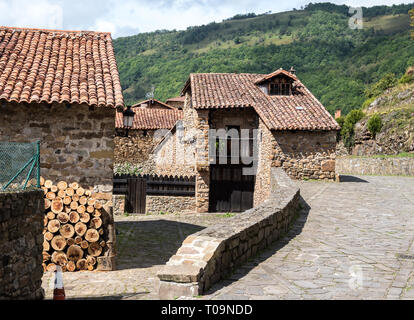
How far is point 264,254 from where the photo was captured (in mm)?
6914

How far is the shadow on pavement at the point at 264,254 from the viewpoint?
5.34 metres

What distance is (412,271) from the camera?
5863 mm

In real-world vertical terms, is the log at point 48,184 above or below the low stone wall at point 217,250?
above

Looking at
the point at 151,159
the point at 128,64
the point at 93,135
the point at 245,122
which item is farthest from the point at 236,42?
the point at 93,135

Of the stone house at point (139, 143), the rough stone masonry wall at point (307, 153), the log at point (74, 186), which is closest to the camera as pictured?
the log at point (74, 186)

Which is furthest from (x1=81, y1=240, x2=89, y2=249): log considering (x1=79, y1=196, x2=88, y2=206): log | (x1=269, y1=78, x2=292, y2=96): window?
(x1=269, y1=78, x2=292, y2=96): window

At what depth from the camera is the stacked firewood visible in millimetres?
8484

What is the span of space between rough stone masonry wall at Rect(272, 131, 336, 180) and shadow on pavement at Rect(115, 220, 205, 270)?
5578mm

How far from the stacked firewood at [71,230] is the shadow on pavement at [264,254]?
3.65 metres

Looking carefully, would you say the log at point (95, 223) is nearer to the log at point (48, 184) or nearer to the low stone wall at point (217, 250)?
the log at point (48, 184)

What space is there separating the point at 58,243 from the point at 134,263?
6.02 feet

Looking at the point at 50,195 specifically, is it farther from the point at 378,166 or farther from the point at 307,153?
the point at 378,166

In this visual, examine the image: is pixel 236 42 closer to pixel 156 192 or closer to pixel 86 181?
pixel 156 192

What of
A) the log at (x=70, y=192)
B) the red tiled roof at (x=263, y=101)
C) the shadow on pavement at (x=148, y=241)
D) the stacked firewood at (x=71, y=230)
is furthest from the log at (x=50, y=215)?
the red tiled roof at (x=263, y=101)
